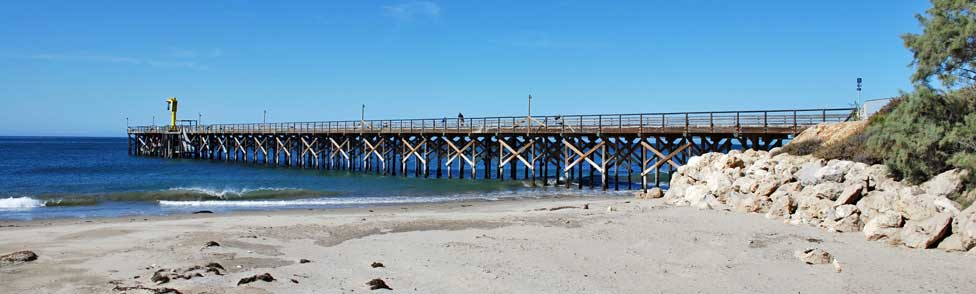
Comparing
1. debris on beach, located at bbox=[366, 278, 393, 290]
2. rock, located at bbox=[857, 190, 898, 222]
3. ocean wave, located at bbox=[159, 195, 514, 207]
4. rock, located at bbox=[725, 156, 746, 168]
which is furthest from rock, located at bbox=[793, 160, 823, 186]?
ocean wave, located at bbox=[159, 195, 514, 207]

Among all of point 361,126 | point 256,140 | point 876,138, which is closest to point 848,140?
point 876,138

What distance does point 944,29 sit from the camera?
13.0 meters

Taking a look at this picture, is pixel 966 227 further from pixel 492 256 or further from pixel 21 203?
pixel 21 203

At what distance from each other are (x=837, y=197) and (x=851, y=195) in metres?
0.66

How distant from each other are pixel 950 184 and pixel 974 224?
1.49 metres

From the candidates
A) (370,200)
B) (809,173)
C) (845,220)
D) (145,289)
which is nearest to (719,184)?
(809,173)

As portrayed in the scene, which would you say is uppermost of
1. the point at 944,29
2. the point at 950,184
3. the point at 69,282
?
the point at 944,29

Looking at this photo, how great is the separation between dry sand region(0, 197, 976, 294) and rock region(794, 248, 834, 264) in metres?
0.16

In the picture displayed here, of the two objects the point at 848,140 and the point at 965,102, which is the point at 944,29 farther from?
the point at 848,140

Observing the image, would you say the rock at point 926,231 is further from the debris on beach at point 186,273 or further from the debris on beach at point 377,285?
the debris on beach at point 186,273

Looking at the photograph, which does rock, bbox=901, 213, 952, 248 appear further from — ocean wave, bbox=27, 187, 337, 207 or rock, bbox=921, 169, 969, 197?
ocean wave, bbox=27, 187, 337, 207

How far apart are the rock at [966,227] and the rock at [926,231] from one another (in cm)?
13

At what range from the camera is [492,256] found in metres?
11.4

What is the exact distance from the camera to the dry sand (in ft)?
30.4
